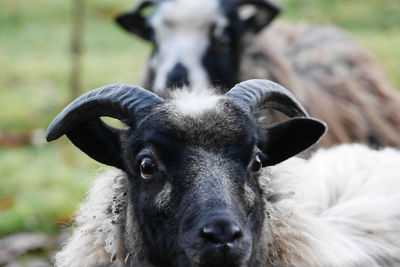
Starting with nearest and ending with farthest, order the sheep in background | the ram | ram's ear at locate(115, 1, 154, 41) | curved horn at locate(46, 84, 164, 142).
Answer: the ram < curved horn at locate(46, 84, 164, 142) < the sheep in background < ram's ear at locate(115, 1, 154, 41)

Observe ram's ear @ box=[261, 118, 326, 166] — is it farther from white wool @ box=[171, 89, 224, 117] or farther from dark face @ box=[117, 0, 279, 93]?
dark face @ box=[117, 0, 279, 93]

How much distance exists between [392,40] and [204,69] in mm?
8302

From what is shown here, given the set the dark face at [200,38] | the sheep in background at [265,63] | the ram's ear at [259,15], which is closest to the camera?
the dark face at [200,38]

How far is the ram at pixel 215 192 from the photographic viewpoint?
402 centimetres

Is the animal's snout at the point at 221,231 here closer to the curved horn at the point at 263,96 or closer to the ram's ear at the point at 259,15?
the curved horn at the point at 263,96

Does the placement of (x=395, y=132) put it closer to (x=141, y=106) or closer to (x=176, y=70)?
(x=176, y=70)

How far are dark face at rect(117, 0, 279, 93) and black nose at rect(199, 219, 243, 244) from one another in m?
4.34

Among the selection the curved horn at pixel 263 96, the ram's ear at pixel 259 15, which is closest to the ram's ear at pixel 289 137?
the curved horn at pixel 263 96

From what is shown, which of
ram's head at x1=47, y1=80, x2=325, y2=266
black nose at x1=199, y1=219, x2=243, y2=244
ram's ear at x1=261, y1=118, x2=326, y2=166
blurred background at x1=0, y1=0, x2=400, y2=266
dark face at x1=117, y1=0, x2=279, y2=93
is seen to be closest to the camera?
black nose at x1=199, y1=219, x2=243, y2=244

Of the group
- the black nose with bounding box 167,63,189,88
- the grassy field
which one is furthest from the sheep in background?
the grassy field

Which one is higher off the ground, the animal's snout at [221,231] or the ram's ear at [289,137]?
the animal's snout at [221,231]

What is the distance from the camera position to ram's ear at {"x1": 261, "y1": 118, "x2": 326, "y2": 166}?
15.1 feet

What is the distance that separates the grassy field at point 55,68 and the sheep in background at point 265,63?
1171 millimetres

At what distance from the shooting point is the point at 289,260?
4.61 metres
